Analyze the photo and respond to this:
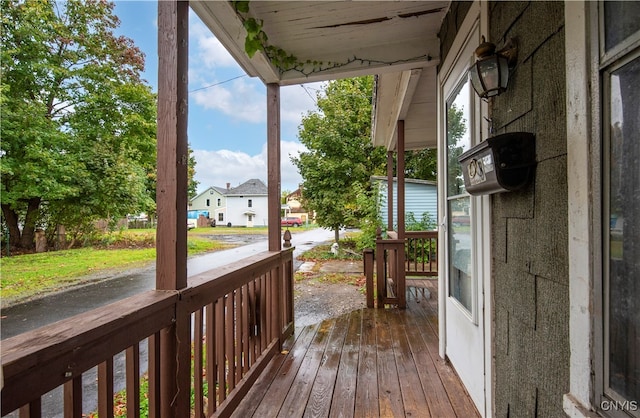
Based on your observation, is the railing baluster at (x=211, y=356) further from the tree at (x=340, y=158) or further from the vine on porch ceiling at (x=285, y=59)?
the tree at (x=340, y=158)

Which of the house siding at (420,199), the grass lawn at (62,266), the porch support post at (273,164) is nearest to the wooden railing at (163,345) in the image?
the porch support post at (273,164)

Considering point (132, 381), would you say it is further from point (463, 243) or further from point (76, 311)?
point (76, 311)

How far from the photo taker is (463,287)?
1874mm

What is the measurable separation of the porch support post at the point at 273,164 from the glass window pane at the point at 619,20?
2.11 m

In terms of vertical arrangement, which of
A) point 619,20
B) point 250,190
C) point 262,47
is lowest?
point 619,20

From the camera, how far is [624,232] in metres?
0.69

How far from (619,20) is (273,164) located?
2.15 metres

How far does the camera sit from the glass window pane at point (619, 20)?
2.13 feet

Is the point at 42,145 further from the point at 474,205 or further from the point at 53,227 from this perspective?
the point at 474,205

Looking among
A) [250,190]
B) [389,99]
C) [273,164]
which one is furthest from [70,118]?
[250,190]

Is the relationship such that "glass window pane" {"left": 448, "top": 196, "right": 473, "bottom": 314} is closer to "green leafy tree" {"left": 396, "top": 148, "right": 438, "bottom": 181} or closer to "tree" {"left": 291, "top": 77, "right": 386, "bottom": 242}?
"tree" {"left": 291, "top": 77, "right": 386, "bottom": 242}

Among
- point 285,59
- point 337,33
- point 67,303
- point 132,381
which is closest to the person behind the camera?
point 132,381

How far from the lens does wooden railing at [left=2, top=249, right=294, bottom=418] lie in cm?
70

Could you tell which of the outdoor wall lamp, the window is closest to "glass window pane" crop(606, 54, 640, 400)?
the outdoor wall lamp
